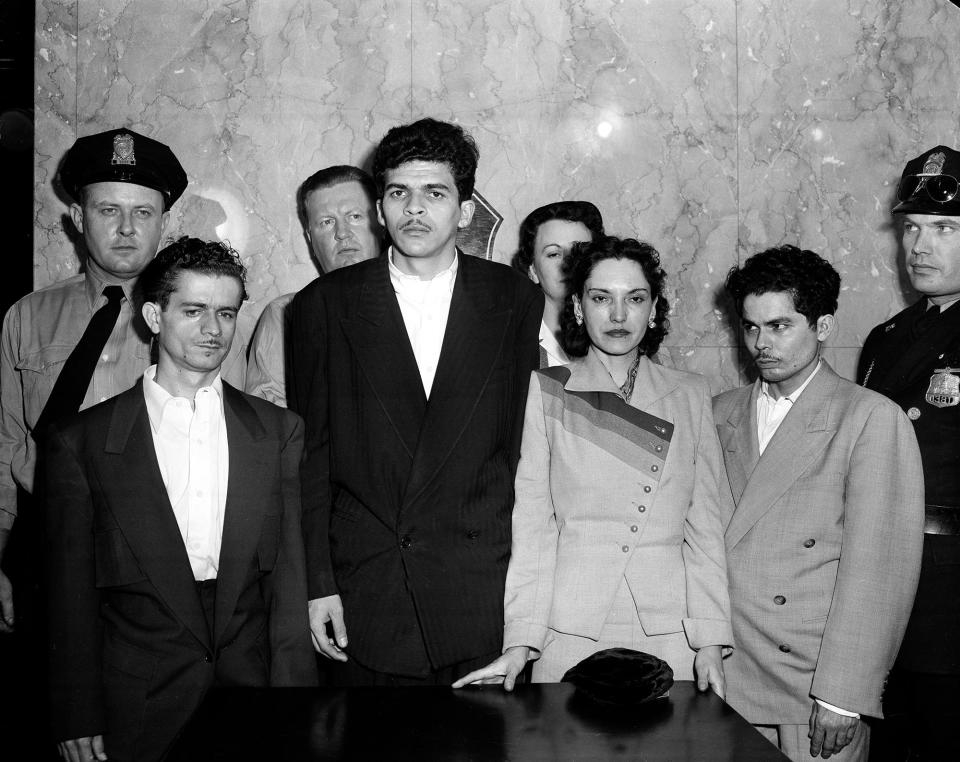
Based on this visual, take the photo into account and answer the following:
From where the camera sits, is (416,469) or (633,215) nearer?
(416,469)

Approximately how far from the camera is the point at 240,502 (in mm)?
2246

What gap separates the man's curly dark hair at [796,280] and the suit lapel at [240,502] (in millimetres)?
1323

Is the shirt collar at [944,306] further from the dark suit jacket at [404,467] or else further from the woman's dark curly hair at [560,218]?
the dark suit jacket at [404,467]

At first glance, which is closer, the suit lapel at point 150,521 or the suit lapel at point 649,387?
the suit lapel at point 150,521

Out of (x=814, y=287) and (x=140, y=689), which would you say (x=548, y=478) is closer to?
(x=814, y=287)

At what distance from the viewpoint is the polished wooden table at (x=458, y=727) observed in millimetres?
1471

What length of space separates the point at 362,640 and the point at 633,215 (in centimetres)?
252

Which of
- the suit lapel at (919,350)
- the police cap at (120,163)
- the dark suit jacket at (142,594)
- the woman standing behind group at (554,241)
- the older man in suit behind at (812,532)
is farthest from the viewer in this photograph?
the woman standing behind group at (554,241)

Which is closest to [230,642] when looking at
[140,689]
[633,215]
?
[140,689]

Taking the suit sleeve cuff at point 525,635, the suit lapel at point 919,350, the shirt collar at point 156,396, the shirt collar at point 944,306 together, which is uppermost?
the shirt collar at point 944,306

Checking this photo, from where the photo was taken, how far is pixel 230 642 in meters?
2.21

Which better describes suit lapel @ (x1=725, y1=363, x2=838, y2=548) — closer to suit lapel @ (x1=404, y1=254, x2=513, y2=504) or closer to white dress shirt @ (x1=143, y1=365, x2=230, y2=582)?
suit lapel @ (x1=404, y1=254, x2=513, y2=504)

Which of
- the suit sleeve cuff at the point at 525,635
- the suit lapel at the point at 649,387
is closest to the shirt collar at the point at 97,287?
the suit lapel at the point at 649,387

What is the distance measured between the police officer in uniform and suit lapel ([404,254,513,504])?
1198 millimetres
